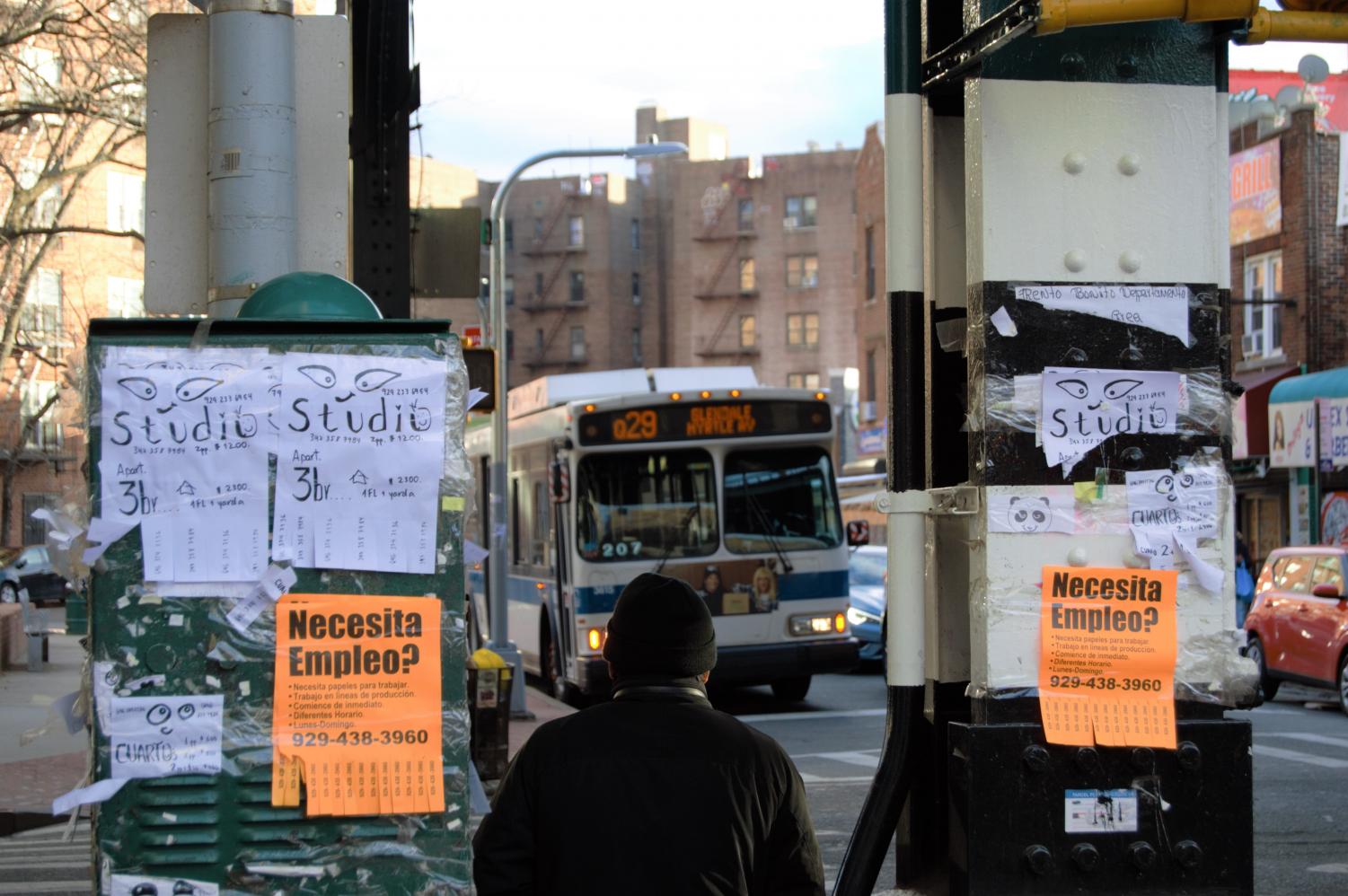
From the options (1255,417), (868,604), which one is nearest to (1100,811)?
(868,604)

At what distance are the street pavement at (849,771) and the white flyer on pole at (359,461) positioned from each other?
3.89 feet

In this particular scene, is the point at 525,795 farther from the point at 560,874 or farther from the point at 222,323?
the point at 222,323

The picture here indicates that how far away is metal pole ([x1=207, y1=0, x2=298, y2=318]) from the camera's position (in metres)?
5.05

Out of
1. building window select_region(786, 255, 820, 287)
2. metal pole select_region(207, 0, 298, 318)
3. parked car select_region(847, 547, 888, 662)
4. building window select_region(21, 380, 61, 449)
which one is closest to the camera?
metal pole select_region(207, 0, 298, 318)

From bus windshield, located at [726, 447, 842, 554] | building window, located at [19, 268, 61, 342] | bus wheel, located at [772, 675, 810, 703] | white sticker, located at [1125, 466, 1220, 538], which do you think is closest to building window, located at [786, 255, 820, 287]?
building window, located at [19, 268, 61, 342]

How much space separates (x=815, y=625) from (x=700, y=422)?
236cm

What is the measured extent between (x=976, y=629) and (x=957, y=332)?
0.76 meters

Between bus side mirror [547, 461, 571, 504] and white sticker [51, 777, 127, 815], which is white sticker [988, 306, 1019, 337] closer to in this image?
white sticker [51, 777, 127, 815]

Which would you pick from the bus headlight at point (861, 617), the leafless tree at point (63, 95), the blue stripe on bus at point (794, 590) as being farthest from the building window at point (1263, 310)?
the leafless tree at point (63, 95)

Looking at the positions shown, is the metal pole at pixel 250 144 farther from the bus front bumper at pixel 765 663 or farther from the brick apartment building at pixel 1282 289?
the brick apartment building at pixel 1282 289

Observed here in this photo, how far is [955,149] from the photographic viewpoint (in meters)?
3.91

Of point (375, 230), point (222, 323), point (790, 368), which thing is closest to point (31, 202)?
point (375, 230)

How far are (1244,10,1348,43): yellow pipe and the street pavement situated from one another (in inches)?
84.9

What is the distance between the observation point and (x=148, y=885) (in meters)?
3.57
